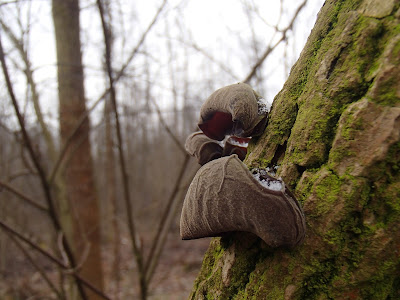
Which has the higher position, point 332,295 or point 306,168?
point 306,168

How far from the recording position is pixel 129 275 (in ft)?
27.2

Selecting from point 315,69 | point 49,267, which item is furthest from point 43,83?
point 49,267

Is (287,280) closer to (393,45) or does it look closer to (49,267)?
(393,45)

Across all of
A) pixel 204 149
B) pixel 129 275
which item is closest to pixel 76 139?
pixel 204 149

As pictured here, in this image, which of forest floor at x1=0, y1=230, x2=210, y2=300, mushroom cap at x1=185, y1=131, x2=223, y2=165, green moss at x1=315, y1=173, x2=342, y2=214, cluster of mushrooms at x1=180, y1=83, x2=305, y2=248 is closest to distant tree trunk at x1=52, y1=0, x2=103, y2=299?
forest floor at x1=0, y1=230, x2=210, y2=300

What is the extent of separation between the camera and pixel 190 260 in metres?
10.5

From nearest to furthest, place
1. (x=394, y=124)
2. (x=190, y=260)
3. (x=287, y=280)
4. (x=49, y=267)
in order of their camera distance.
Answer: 1. (x=394, y=124)
2. (x=287, y=280)
3. (x=49, y=267)
4. (x=190, y=260)

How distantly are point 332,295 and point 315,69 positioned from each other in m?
0.65

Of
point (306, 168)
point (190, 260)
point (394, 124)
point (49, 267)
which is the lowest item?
point (190, 260)

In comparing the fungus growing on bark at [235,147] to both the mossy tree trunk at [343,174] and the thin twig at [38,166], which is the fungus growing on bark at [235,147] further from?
the thin twig at [38,166]

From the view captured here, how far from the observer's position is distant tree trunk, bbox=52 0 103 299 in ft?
11.6

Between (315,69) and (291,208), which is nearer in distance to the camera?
(291,208)

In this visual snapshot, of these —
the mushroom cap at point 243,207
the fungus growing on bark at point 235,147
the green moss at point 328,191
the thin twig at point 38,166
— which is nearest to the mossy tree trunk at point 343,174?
the green moss at point 328,191

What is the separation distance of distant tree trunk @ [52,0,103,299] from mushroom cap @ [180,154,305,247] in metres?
2.81
